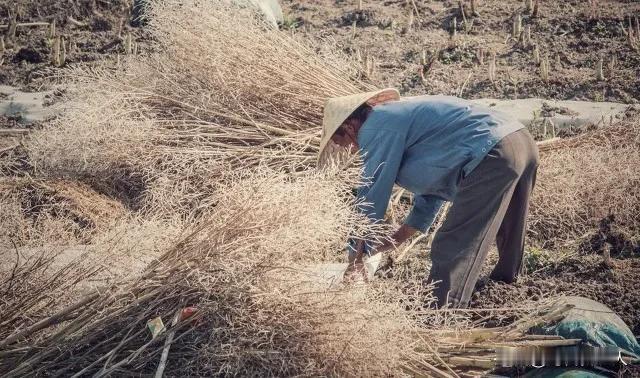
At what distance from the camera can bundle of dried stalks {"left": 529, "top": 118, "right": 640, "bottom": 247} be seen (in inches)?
180

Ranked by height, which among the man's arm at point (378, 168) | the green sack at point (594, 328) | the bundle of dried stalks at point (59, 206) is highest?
the man's arm at point (378, 168)

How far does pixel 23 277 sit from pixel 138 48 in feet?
16.3

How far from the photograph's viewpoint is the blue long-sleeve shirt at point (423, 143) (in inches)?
132

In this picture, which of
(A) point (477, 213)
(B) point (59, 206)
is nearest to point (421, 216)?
(A) point (477, 213)

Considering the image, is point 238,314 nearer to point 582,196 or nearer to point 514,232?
point 514,232

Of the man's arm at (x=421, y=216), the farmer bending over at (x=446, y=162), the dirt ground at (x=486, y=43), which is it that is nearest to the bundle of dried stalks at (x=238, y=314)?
the farmer bending over at (x=446, y=162)

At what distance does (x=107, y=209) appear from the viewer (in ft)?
15.0

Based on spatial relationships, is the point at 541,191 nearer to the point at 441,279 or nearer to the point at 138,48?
Result: the point at 441,279

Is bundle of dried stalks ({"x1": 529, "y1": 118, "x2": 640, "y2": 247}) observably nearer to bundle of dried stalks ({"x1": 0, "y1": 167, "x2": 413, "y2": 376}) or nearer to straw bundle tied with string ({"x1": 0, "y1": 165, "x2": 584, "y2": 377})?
straw bundle tied with string ({"x1": 0, "y1": 165, "x2": 584, "y2": 377})

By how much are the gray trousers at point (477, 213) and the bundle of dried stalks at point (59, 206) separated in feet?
5.50

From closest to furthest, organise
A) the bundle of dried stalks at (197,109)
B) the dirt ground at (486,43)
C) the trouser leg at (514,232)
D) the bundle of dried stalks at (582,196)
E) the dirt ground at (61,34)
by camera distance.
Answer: the trouser leg at (514,232) < the bundle of dried stalks at (582,196) < the bundle of dried stalks at (197,109) < the dirt ground at (486,43) < the dirt ground at (61,34)

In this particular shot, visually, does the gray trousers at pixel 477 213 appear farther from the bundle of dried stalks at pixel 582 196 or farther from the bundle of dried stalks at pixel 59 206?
the bundle of dried stalks at pixel 59 206

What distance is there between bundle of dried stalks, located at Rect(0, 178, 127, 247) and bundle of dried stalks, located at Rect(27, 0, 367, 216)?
184 mm

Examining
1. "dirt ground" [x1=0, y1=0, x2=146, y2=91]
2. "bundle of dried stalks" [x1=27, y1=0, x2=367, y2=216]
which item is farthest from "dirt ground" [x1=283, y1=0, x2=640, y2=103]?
"dirt ground" [x1=0, y1=0, x2=146, y2=91]
